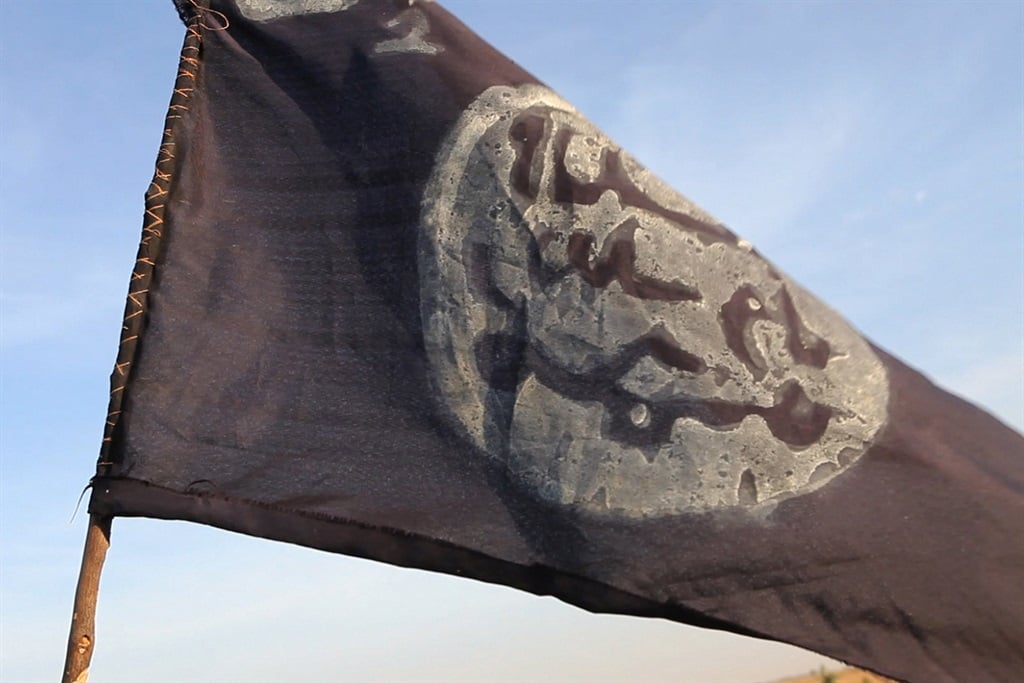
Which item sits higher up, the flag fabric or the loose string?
the loose string

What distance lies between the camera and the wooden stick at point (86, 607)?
305cm

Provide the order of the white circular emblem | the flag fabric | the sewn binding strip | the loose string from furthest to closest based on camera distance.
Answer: the loose string < the sewn binding strip < the white circular emblem < the flag fabric

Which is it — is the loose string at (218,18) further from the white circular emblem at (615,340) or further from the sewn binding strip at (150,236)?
the white circular emblem at (615,340)

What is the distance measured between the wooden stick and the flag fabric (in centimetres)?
11

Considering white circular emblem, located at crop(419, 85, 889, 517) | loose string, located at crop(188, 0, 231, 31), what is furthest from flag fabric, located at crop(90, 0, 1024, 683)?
loose string, located at crop(188, 0, 231, 31)

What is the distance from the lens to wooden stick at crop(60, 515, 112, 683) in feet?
10.0

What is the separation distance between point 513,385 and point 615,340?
1.16ft

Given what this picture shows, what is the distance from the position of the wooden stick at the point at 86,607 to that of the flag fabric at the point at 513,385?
105 millimetres

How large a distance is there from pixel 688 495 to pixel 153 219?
7.03 ft

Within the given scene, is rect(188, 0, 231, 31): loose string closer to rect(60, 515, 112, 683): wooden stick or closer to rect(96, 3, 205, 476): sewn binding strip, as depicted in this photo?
rect(96, 3, 205, 476): sewn binding strip

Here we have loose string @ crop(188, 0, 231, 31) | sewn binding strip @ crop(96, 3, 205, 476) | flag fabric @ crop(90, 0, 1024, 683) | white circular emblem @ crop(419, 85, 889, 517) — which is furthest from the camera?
loose string @ crop(188, 0, 231, 31)

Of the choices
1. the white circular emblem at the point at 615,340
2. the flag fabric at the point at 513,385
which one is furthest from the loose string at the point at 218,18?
the white circular emblem at the point at 615,340

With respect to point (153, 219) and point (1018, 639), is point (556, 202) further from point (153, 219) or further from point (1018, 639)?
point (1018, 639)

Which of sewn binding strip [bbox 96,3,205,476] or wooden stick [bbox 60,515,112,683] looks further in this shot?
sewn binding strip [bbox 96,3,205,476]
